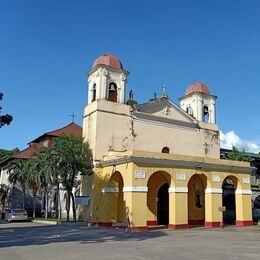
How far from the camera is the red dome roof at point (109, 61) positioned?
3548 centimetres

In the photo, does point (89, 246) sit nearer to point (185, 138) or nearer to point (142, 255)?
point (142, 255)

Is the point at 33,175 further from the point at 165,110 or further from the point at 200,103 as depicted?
the point at 200,103

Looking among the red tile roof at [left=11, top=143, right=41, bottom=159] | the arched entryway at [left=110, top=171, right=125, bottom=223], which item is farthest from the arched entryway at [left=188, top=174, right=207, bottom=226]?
the red tile roof at [left=11, top=143, right=41, bottom=159]

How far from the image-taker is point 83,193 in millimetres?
34031

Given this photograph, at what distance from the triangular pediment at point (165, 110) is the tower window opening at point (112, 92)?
2.49 m

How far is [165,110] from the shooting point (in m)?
37.5

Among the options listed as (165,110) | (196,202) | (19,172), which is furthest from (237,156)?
(19,172)

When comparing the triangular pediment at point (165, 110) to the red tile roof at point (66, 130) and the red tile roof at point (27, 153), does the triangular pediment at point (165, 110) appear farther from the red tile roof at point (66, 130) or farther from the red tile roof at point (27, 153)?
the red tile roof at point (27, 153)

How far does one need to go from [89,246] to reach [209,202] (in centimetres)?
1637

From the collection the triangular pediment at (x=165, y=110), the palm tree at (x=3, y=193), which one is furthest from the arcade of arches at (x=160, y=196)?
the palm tree at (x=3, y=193)

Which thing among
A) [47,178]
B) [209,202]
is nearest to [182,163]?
[209,202]

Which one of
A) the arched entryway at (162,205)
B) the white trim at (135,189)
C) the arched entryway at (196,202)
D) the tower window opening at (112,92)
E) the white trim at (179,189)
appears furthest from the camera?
the tower window opening at (112,92)

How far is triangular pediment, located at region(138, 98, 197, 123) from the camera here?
3660 centimetres

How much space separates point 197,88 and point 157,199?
14482mm
